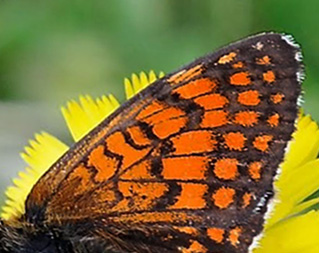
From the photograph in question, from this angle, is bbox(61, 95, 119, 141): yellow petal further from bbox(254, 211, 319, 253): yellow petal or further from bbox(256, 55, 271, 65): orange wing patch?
bbox(256, 55, 271, 65): orange wing patch

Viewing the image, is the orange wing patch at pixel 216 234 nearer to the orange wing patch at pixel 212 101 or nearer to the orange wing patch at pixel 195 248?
the orange wing patch at pixel 195 248

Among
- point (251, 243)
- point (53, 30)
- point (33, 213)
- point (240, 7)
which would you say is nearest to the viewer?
point (251, 243)

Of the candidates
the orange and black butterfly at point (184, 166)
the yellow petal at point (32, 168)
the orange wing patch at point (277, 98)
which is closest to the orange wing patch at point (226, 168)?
the orange and black butterfly at point (184, 166)

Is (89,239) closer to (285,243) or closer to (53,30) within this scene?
(285,243)

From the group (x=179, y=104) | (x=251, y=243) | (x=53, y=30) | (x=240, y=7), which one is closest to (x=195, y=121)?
(x=179, y=104)

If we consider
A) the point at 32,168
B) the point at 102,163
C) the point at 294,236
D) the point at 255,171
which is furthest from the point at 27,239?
the point at 32,168

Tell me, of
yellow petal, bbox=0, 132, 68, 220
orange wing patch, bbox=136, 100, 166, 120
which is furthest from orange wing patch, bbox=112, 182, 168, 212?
yellow petal, bbox=0, 132, 68, 220
